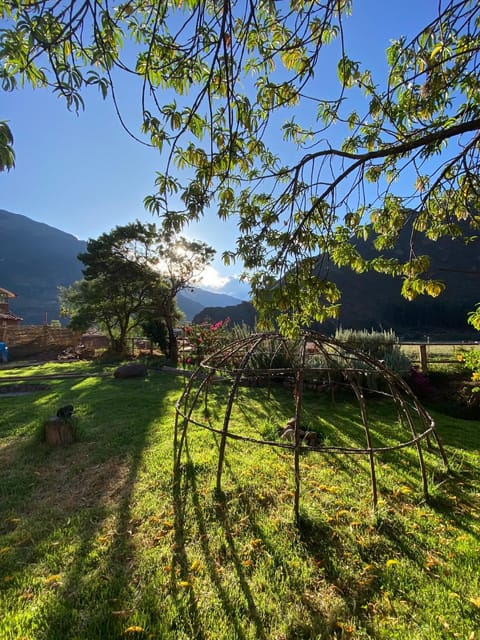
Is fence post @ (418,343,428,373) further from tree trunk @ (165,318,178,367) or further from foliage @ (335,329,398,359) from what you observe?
tree trunk @ (165,318,178,367)

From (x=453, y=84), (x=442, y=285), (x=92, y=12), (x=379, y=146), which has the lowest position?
(x=442, y=285)

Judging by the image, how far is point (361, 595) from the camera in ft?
5.83

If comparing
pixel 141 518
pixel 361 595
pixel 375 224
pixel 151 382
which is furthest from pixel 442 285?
pixel 151 382

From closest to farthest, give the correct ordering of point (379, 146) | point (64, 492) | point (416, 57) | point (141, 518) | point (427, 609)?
point (427, 609) < point (141, 518) < point (416, 57) < point (64, 492) < point (379, 146)

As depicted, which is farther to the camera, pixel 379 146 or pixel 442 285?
pixel 379 146

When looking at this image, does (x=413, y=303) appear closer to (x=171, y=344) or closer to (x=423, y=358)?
(x=171, y=344)

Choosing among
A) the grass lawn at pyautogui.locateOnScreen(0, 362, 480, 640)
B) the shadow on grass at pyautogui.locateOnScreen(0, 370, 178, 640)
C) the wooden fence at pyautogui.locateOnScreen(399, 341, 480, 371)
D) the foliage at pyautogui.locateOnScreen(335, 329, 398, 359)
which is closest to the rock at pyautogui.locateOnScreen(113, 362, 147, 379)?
the shadow on grass at pyautogui.locateOnScreen(0, 370, 178, 640)

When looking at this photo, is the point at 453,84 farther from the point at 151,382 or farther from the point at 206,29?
the point at 151,382

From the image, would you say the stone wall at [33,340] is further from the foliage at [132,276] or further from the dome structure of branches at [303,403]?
the dome structure of branches at [303,403]

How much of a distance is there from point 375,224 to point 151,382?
7.79m

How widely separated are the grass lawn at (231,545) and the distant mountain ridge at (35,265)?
80.3m

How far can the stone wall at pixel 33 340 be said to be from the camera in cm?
1823

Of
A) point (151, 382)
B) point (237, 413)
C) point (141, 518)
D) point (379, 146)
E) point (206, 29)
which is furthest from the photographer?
point (151, 382)

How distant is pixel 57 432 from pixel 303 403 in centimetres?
454
